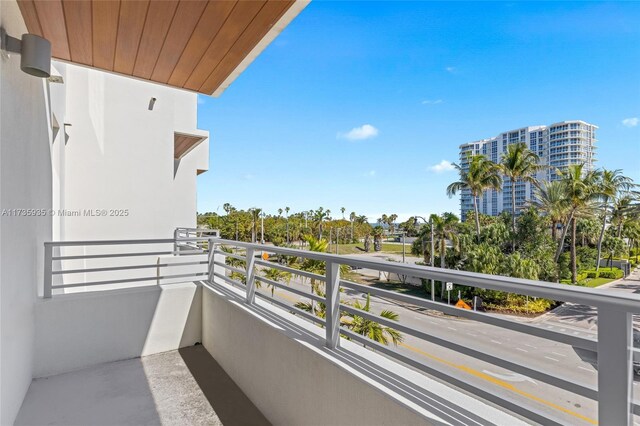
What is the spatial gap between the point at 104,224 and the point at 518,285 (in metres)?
7.06

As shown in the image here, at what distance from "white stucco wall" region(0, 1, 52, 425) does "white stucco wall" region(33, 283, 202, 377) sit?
0.23 meters

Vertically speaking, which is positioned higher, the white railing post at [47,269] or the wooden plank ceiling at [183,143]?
the wooden plank ceiling at [183,143]

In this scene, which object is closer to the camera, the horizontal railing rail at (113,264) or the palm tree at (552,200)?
the horizontal railing rail at (113,264)

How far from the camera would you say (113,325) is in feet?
11.6

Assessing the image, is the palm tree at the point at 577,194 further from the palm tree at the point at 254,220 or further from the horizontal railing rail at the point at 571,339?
the palm tree at the point at 254,220

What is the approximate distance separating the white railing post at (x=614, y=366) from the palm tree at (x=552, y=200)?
28.0 m

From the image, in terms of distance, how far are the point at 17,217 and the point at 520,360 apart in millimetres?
3132

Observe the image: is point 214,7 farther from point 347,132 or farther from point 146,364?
point 347,132

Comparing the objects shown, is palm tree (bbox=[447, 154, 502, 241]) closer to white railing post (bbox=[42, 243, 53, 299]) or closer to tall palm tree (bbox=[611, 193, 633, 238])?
tall palm tree (bbox=[611, 193, 633, 238])

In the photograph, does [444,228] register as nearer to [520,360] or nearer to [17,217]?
[520,360]

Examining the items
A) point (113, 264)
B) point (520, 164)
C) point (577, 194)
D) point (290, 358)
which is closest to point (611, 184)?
point (577, 194)

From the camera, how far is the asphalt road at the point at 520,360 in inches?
45.7

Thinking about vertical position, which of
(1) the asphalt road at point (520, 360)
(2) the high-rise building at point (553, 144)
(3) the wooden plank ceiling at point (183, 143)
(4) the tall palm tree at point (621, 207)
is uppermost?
(2) the high-rise building at point (553, 144)

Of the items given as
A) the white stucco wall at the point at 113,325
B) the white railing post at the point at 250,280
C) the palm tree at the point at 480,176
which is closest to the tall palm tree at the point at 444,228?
the palm tree at the point at 480,176
